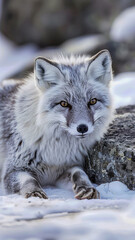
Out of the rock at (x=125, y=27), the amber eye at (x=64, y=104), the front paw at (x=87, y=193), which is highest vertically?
the rock at (x=125, y=27)

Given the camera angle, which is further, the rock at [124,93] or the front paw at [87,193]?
the rock at [124,93]

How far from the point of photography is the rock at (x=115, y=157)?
15.5ft

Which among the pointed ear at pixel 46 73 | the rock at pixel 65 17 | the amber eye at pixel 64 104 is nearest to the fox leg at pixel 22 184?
the amber eye at pixel 64 104

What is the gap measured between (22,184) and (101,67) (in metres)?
1.77

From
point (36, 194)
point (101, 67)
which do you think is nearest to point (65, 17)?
point (101, 67)

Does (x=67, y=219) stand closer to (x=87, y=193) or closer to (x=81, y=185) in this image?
(x=87, y=193)

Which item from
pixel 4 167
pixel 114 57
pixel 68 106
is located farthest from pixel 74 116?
pixel 114 57

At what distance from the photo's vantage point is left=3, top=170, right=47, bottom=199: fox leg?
454 centimetres

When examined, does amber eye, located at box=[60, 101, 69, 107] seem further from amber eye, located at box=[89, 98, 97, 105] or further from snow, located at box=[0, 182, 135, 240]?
snow, located at box=[0, 182, 135, 240]

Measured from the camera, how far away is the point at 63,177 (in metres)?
5.26

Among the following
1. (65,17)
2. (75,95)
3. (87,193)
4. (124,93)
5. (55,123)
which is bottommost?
(87,193)

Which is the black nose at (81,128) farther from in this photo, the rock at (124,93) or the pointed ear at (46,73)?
the rock at (124,93)

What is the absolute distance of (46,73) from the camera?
4.93 metres

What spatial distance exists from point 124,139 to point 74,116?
2.82ft
